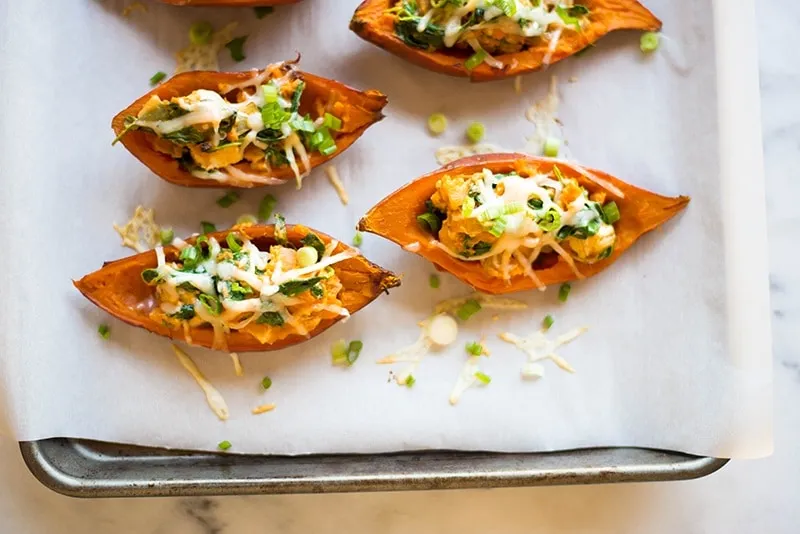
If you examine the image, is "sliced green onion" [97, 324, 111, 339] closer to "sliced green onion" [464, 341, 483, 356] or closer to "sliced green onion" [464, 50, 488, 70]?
"sliced green onion" [464, 341, 483, 356]

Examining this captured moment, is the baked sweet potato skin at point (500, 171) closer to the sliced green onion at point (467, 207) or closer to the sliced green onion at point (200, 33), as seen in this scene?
the sliced green onion at point (467, 207)

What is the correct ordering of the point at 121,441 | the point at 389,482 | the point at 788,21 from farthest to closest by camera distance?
the point at 788,21, the point at 121,441, the point at 389,482

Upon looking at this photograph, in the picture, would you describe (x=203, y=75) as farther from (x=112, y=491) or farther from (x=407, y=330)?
(x=112, y=491)

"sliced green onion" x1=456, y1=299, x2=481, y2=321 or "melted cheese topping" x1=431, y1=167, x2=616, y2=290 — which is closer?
"melted cheese topping" x1=431, y1=167, x2=616, y2=290

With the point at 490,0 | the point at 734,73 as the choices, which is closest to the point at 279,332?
the point at 490,0

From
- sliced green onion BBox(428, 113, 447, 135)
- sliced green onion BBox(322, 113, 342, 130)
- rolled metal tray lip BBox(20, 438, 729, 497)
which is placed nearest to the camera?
rolled metal tray lip BBox(20, 438, 729, 497)

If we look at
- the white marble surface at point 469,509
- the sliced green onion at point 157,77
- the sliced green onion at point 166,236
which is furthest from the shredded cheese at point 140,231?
the white marble surface at point 469,509

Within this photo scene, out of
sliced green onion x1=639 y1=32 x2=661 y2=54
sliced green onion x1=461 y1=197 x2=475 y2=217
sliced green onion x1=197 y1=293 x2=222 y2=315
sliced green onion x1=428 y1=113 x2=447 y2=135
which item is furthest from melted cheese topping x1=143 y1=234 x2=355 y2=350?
sliced green onion x1=639 y1=32 x2=661 y2=54

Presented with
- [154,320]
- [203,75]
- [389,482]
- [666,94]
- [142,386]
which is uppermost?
[203,75]
